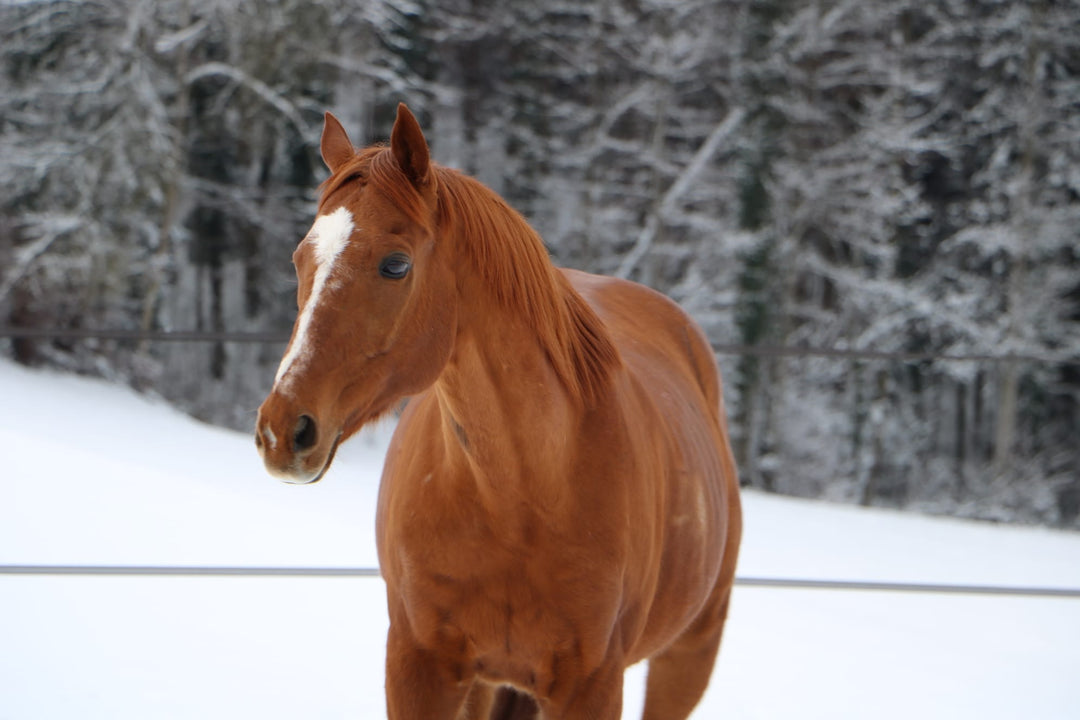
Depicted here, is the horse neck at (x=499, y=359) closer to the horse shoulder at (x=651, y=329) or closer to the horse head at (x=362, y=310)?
the horse head at (x=362, y=310)

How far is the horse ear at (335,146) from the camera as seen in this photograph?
1599mm

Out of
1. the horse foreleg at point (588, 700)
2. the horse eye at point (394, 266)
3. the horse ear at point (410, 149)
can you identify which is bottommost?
the horse foreleg at point (588, 700)

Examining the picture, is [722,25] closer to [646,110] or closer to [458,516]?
[646,110]

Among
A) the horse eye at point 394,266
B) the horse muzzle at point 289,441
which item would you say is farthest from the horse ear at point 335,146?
the horse muzzle at point 289,441

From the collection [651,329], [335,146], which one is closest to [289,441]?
[335,146]

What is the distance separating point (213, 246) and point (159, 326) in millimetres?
2876

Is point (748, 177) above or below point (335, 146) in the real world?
above

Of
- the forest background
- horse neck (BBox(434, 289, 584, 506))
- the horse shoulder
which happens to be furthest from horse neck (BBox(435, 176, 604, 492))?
the forest background

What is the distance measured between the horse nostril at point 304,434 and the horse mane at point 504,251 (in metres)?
0.34

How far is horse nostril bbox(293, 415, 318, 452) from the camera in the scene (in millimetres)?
1245

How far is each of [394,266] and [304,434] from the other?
273 mm

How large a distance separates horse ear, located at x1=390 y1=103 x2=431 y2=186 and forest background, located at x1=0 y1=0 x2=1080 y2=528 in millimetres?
10664

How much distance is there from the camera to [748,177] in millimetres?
13172

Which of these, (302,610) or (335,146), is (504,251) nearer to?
(335,146)
